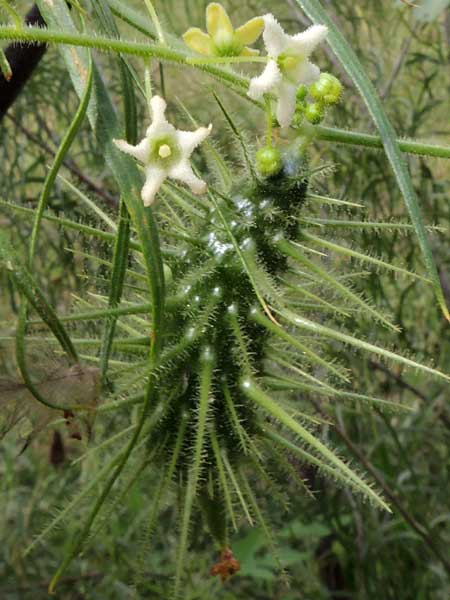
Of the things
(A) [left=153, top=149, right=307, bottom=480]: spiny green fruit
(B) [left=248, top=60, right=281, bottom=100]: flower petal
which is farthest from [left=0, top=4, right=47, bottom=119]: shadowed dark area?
(B) [left=248, top=60, right=281, bottom=100]: flower petal

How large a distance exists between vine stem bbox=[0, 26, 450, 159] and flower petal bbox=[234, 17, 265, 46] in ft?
0.07

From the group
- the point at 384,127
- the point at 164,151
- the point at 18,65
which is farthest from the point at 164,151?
the point at 18,65

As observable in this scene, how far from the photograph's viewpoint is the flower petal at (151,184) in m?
0.38

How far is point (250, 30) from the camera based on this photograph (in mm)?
394

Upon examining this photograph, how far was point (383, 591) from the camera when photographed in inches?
52.4

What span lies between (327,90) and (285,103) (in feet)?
0.08

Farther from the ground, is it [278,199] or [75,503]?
[278,199]

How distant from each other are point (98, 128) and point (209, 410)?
17 centimetres

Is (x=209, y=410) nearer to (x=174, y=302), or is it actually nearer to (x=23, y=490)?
(x=174, y=302)

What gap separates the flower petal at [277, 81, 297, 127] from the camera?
38 centimetres

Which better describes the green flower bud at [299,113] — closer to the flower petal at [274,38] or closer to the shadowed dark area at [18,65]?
the flower petal at [274,38]

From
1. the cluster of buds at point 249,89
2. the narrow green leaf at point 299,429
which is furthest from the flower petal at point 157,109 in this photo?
the narrow green leaf at point 299,429

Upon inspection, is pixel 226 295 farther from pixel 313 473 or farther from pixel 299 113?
pixel 313 473

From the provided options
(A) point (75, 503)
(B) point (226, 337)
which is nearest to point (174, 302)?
(B) point (226, 337)
